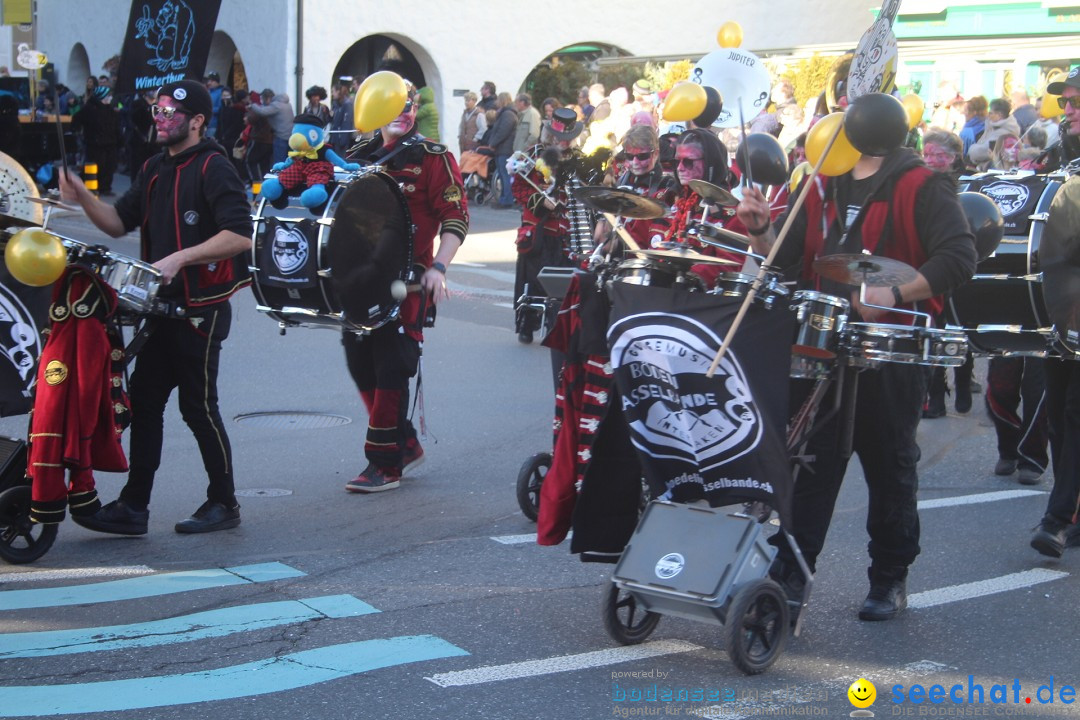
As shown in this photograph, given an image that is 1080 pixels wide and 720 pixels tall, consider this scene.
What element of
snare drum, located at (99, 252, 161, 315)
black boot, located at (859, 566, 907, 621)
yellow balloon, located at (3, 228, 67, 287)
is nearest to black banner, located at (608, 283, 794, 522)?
black boot, located at (859, 566, 907, 621)

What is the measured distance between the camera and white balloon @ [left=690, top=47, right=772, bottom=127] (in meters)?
8.21

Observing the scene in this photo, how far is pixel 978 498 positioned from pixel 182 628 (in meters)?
4.37

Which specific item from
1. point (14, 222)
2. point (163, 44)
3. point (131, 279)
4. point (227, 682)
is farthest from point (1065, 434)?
point (163, 44)

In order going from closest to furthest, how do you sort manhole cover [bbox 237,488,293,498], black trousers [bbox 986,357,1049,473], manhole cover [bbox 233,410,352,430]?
manhole cover [bbox 237,488,293,498]
black trousers [bbox 986,357,1049,473]
manhole cover [bbox 233,410,352,430]

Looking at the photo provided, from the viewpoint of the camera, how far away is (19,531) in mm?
5656

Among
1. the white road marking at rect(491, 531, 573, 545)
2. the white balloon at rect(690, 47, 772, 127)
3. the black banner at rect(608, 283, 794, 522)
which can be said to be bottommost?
the white road marking at rect(491, 531, 573, 545)

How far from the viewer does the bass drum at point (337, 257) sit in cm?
659

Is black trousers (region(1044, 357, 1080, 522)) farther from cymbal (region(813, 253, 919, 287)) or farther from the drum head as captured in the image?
the drum head

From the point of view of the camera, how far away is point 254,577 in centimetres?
555

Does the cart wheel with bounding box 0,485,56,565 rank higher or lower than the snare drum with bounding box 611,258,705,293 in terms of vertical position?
lower

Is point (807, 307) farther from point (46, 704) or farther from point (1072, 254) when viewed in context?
point (46, 704)

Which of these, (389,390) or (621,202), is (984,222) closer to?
(621,202)

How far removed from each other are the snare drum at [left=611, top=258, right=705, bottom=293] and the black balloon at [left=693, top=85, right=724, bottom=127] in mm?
2936

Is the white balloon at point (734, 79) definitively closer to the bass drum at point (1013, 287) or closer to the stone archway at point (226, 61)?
the bass drum at point (1013, 287)
